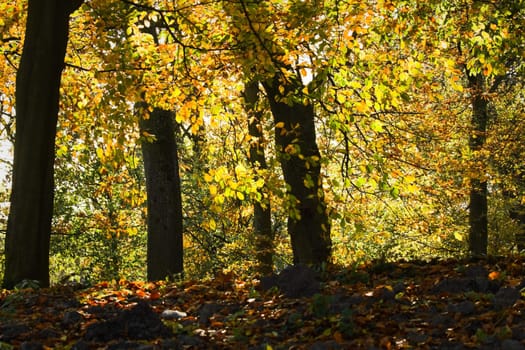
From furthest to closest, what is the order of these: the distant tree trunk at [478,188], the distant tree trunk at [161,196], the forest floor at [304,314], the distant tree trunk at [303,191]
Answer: the distant tree trunk at [478,188] → the distant tree trunk at [161,196] → the distant tree trunk at [303,191] → the forest floor at [304,314]

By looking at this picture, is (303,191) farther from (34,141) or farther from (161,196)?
(34,141)

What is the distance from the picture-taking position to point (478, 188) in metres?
19.2

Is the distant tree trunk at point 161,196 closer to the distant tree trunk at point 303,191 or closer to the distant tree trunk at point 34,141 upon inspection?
the distant tree trunk at point 303,191

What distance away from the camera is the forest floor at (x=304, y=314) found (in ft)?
14.2

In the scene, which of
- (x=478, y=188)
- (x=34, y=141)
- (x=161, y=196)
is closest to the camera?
(x=34, y=141)

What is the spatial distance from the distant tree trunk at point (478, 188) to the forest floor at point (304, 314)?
43.9 ft

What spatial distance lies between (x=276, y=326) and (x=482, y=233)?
16209 millimetres

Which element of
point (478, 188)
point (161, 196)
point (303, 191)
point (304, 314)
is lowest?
point (304, 314)

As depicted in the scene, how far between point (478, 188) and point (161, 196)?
1080cm

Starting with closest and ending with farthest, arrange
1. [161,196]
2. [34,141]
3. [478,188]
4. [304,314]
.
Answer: [304,314], [34,141], [161,196], [478,188]

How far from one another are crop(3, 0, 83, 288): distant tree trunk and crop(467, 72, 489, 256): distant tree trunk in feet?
45.0

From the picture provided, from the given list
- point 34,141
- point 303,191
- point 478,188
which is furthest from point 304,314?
point 478,188

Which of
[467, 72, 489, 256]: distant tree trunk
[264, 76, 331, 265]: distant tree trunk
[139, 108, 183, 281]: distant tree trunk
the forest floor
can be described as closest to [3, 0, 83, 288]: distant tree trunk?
the forest floor

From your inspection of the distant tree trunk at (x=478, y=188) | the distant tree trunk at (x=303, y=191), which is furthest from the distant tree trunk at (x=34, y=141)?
the distant tree trunk at (x=478, y=188)
